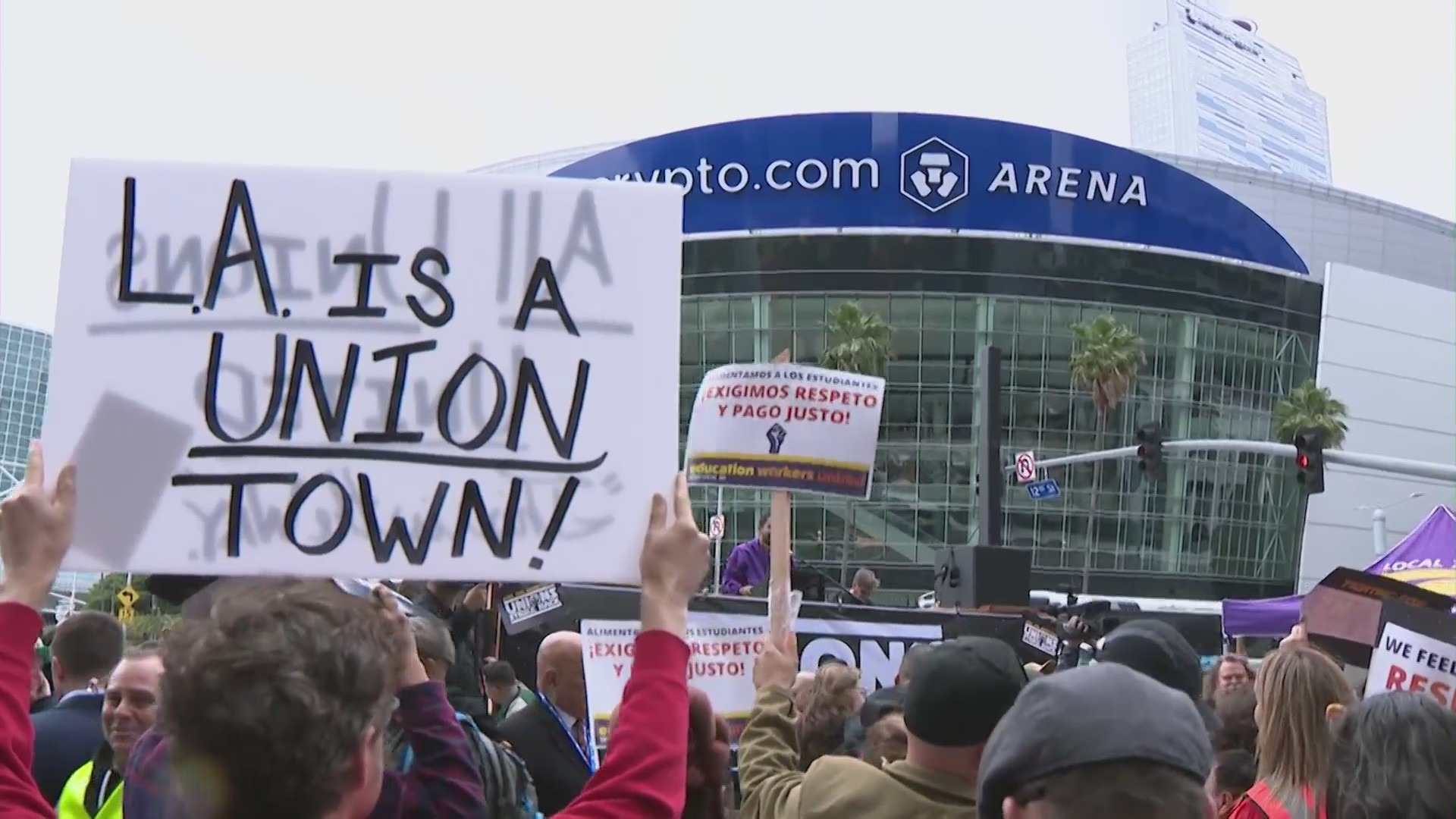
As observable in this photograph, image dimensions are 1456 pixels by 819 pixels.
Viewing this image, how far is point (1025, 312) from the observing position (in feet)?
143

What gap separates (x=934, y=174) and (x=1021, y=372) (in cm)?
756

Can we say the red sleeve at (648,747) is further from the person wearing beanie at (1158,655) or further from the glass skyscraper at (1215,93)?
the glass skyscraper at (1215,93)

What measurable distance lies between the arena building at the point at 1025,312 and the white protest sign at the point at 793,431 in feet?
111

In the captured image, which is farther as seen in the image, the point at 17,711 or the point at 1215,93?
the point at 1215,93

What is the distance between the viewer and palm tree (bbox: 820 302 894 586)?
1625 inches

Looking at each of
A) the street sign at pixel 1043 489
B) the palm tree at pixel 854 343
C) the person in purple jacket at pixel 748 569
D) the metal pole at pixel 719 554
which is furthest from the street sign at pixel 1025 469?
the person in purple jacket at pixel 748 569

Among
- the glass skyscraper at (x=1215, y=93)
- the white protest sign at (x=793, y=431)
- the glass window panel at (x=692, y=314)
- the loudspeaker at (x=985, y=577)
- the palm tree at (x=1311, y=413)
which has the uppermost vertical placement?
the glass skyscraper at (x=1215, y=93)

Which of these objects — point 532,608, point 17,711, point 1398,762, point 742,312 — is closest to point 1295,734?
point 1398,762

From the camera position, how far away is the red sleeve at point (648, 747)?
188cm

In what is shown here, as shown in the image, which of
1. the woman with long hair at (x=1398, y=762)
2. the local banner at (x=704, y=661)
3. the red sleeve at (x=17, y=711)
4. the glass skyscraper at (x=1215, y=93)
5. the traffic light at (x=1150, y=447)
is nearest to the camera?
the red sleeve at (x=17, y=711)

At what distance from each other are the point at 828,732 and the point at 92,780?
239 centimetres

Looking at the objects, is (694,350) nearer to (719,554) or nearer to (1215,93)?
(719,554)

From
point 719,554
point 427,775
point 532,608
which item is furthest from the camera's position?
point 719,554

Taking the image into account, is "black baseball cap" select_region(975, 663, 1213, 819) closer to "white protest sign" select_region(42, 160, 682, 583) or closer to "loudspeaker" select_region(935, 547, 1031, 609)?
"white protest sign" select_region(42, 160, 682, 583)
